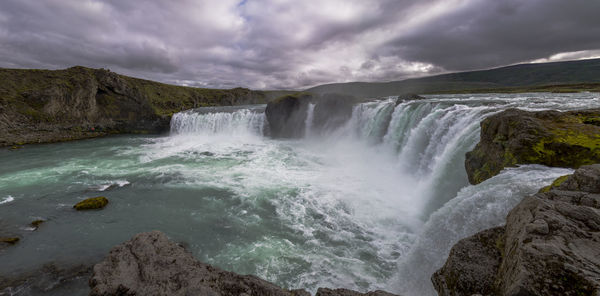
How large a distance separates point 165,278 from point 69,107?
51082 mm

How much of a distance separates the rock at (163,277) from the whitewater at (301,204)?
330 cm

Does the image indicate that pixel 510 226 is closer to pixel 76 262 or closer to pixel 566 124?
pixel 566 124

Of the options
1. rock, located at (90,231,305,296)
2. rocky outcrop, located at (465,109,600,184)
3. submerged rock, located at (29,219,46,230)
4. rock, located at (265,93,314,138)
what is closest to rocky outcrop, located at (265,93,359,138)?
rock, located at (265,93,314,138)

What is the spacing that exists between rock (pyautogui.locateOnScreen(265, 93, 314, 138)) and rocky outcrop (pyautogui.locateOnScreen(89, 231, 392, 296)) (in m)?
28.9

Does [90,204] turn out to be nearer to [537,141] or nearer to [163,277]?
[163,277]

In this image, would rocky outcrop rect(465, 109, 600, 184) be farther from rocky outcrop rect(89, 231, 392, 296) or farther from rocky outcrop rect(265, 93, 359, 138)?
rocky outcrop rect(265, 93, 359, 138)

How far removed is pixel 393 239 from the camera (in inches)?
366

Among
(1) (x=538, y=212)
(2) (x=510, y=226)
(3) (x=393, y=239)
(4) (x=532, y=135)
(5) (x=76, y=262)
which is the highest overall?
(4) (x=532, y=135)

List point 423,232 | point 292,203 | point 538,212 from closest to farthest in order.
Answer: point 538,212, point 423,232, point 292,203

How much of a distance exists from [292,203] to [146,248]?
25.9ft

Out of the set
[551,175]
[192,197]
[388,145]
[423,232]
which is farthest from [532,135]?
[192,197]

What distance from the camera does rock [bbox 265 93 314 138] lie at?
33156mm

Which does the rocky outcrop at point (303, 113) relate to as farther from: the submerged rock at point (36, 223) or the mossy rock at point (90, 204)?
the submerged rock at point (36, 223)

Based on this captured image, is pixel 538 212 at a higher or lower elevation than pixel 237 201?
higher
